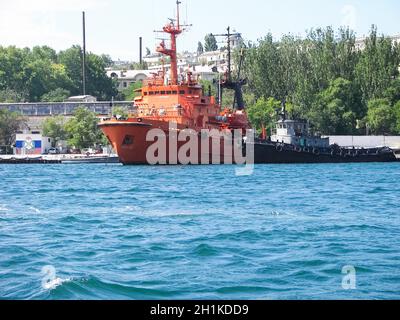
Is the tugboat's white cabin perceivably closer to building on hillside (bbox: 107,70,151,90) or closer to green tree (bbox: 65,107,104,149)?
green tree (bbox: 65,107,104,149)

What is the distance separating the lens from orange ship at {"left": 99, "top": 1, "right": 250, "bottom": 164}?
60.5 metres

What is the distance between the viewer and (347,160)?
70625mm

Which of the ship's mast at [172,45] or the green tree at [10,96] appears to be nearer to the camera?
the ship's mast at [172,45]

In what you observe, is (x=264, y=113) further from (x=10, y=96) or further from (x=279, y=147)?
(x=10, y=96)

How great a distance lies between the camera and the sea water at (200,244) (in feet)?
46.6

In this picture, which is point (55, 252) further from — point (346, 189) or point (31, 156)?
point (31, 156)

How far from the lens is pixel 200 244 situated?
1861 centimetres

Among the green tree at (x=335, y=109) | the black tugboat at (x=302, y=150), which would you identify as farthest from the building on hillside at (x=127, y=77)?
the black tugboat at (x=302, y=150)

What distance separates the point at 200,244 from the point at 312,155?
2032 inches

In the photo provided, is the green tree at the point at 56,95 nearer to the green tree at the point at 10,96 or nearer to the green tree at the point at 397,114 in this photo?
the green tree at the point at 10,96

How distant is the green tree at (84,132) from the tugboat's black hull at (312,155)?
26974 mm

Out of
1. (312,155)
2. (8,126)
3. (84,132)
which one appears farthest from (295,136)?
(8,126)

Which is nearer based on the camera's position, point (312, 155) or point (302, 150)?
point (302, 150)

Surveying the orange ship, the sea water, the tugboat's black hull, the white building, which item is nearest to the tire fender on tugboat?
the tugboat's black hull
